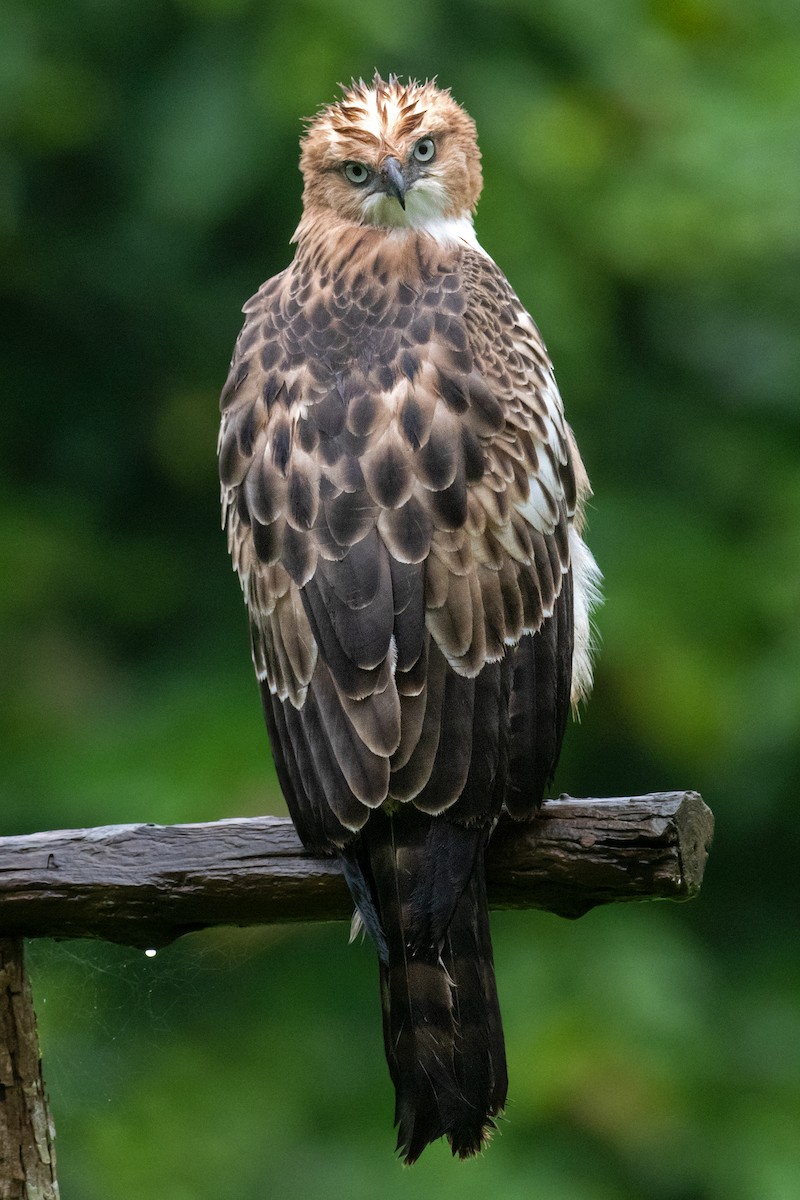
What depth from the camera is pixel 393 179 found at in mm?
4750

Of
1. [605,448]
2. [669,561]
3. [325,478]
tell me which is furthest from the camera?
[605,448]

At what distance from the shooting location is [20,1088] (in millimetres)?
4105

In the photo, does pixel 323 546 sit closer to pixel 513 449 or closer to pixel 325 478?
pixel 325 478

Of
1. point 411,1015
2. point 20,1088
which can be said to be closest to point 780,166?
point 411,1015

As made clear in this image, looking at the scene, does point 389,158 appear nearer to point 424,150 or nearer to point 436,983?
point 424,150

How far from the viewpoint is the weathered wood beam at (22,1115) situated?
4066mm

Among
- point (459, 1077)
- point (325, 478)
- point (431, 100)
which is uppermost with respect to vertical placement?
point (431, 100)

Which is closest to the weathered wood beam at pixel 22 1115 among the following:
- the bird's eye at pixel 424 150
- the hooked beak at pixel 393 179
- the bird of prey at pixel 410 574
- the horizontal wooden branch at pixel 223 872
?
the horizontal wooden branch at pixel 223 872

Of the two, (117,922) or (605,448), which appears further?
(605,448)

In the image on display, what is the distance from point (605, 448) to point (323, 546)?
426 centimetres

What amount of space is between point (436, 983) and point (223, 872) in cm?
56

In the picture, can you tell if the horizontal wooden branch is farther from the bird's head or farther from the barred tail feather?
the bird's head

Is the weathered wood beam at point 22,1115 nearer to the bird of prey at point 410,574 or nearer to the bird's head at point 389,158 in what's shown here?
the bird of prey at point 410,574

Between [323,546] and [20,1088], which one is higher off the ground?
[323,546]
